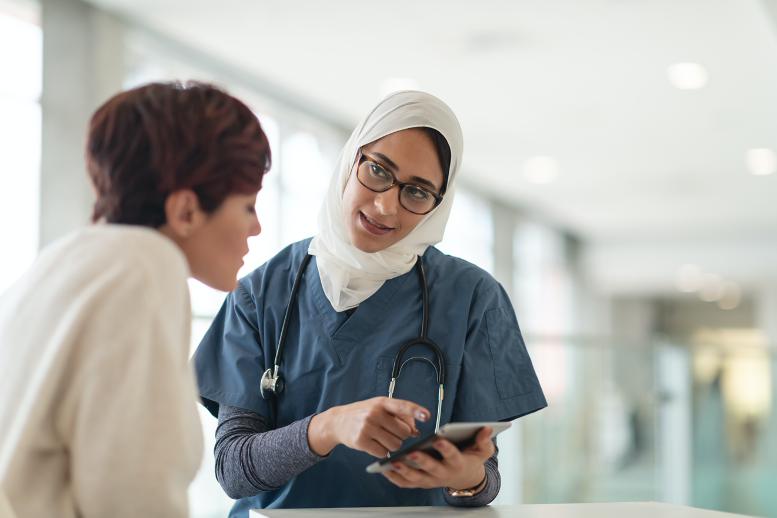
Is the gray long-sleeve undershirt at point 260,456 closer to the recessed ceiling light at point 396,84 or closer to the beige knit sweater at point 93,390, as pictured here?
the beige knit sweater at point 93,390

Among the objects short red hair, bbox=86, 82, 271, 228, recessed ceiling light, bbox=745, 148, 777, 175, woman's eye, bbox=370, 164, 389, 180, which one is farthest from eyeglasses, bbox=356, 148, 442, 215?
recessed ceiling light, bbox=745, 148, 777, 175

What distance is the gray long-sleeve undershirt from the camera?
3.88ft

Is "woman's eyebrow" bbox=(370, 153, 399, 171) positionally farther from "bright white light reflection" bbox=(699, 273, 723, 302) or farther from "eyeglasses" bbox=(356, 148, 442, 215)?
"bright white light reflection" bbox=(699, 273, 723, 302)

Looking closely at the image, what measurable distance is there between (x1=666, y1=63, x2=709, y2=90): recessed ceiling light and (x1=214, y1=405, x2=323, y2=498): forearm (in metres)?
4.14

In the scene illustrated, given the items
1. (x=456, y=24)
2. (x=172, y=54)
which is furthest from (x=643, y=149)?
(x=172, y=54)

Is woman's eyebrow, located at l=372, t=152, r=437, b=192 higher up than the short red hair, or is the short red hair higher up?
woman's eyebrow, located at l=372, t=152, r=437, b=192

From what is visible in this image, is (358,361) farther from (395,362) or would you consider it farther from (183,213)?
(183,213)

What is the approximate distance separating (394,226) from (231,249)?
0.54m

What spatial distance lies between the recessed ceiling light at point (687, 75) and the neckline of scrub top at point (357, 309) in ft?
12.4

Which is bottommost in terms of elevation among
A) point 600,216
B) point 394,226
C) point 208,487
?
point 208,487

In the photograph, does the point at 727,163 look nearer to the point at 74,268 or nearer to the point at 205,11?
the point at 205,11

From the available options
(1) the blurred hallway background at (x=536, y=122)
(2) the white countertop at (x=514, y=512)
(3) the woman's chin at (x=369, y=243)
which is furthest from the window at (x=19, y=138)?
(2) the white countertop at (x=514, y=512)

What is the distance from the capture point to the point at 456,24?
4.01 meters

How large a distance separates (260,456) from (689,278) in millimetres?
13098
